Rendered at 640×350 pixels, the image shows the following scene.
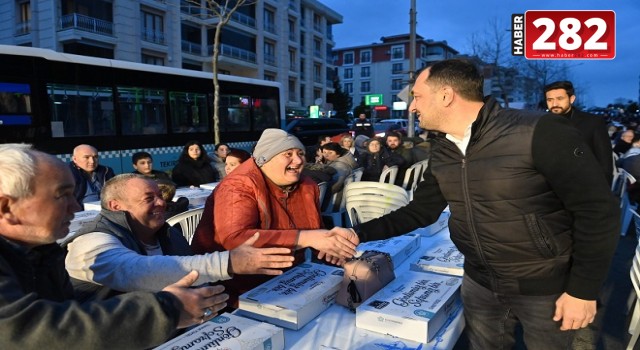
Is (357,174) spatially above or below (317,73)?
below

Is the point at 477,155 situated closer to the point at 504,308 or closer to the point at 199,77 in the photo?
the point at 504,308

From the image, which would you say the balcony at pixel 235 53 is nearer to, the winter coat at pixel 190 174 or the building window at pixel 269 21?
the building window at pixel 269 21

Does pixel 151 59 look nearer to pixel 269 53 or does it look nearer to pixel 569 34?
pixel 269 53

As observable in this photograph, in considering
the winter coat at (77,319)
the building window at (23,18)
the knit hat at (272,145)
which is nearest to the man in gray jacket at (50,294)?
the winter coat at (77,319)

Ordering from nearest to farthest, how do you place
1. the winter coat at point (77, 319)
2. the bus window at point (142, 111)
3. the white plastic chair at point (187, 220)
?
1. the winter coat at point (77, 319)
2. the white plastic chair at point (187, 220)
3. the bus window at point (142, 111)

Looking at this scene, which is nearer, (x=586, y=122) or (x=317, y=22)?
(x=586, y=122)

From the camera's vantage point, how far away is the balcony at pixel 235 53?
1382 inches

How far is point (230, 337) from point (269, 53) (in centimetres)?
4246

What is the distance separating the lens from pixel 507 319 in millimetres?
2037

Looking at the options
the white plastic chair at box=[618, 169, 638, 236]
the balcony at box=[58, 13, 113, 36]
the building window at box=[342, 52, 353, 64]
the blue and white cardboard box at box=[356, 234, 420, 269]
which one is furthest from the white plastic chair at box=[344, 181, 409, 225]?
the building window at box=[342, 52, 353, 64]

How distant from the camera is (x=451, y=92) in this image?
1.87 metres

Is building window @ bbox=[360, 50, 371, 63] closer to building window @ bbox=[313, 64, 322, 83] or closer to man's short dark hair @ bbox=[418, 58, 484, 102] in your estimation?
building window @ bbox=[313, 64, 322, 83]

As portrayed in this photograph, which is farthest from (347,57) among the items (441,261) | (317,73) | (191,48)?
(441,261)

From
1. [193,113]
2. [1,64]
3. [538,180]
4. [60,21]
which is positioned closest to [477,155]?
[538,180]
